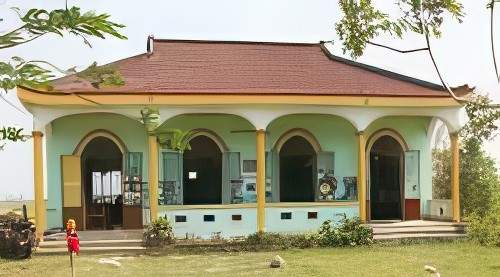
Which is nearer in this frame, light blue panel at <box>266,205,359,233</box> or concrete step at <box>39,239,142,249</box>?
concrete step at <box>39,239,142,249</box>

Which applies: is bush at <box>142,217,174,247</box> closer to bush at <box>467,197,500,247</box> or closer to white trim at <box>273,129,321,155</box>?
white trim at <box>273,129,321,155</box>

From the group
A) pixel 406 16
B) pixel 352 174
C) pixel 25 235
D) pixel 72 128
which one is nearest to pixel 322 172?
pixel 352 174

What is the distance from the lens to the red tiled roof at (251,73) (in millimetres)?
14844

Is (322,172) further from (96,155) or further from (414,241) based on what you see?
(96,155)

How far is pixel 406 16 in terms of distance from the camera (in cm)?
561

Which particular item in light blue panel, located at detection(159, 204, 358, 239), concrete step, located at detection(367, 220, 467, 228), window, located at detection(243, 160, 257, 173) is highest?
window, located at detection(243, 160, 257, 173)

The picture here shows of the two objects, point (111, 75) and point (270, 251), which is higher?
point (111, 75)

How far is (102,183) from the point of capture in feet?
53.1

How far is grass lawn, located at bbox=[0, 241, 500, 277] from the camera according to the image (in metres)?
10.3

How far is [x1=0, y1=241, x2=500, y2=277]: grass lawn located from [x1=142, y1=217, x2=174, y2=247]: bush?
70cm

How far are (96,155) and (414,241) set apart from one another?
8099 millimetres

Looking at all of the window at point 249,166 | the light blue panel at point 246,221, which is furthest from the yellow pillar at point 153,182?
the window at point 249,166

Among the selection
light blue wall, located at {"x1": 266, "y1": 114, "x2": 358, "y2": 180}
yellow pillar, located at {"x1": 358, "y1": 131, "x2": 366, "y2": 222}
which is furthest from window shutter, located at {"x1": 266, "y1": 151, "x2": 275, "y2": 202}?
yellow pillar, located at {"x1": 358, "y1": 131, "x2": 366, "y2": 222}

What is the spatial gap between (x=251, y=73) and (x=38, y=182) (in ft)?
20.2
